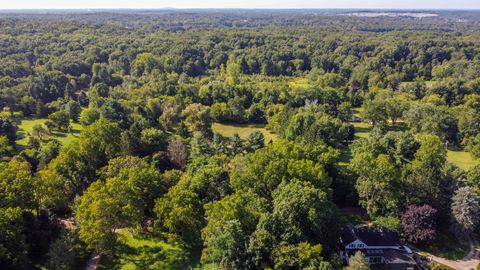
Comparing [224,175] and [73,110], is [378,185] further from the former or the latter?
[73,110]

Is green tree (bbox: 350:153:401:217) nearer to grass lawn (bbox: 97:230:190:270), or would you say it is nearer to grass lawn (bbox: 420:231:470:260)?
grass lawn (bbox: 420:231:470:260)

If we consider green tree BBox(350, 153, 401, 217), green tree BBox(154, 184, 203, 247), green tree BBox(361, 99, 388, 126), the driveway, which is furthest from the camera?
green tree BBox(361, 99, 388, 126)

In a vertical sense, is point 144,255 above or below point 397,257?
below

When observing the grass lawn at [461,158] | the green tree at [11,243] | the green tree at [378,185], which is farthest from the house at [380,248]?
the grass lawn at [461,158]

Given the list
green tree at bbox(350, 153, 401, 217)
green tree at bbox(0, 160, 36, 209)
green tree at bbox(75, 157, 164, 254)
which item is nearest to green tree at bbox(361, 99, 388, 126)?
green tree at bbox(350, 153, 401, 217)

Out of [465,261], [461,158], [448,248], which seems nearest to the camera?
[465,261]

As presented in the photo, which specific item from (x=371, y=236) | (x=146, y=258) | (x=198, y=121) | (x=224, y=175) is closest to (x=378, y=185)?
(x=371, y=236)
